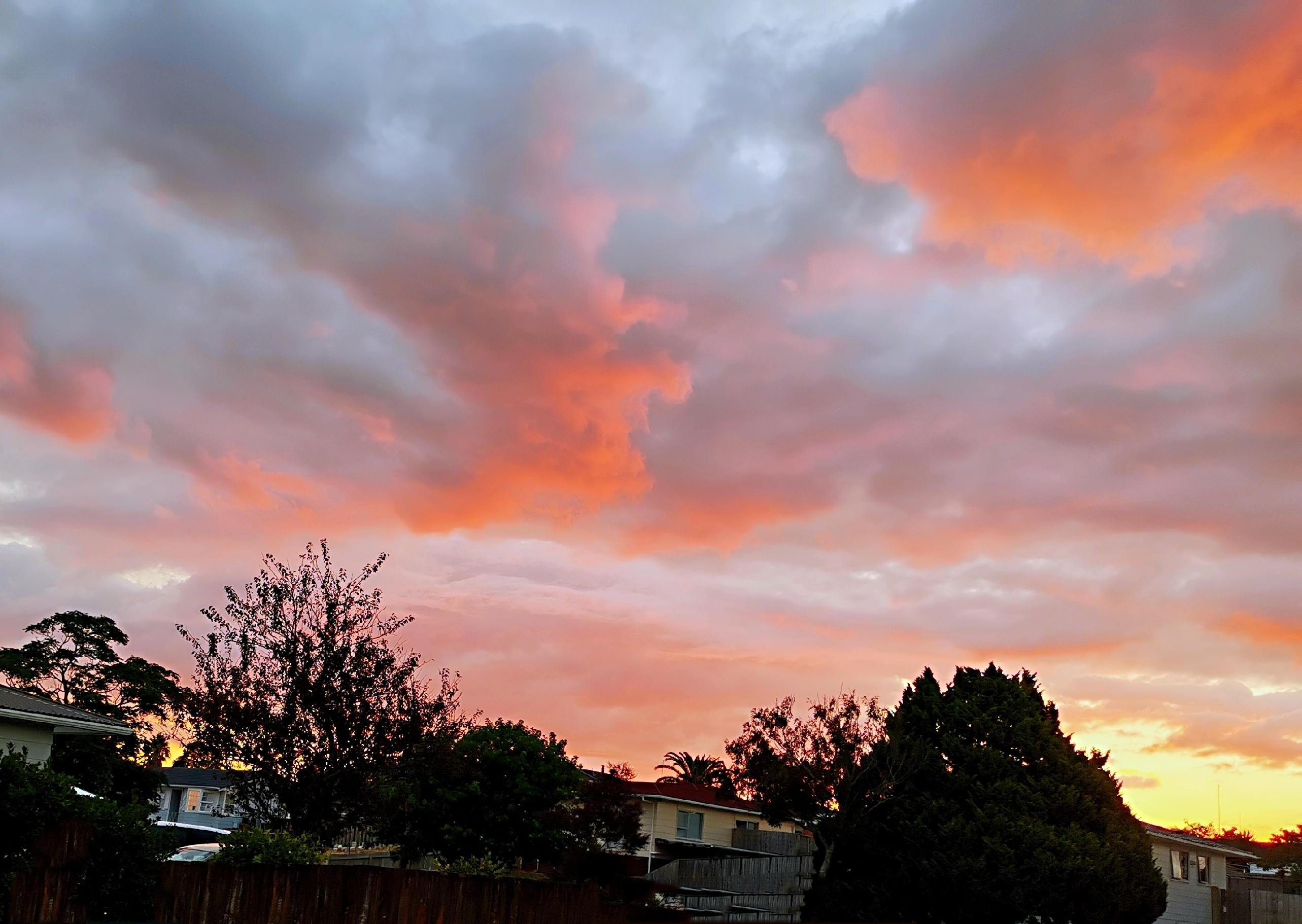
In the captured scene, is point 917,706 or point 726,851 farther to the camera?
point 726,851

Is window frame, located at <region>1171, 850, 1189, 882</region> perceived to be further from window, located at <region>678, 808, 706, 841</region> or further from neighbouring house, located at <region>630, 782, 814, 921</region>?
window, located at <region>678, 808, 706, 841</region>

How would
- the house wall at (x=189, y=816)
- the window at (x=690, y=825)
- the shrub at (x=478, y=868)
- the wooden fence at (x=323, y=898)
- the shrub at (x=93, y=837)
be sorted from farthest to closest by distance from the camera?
the house wall at (x=189, y=816), the window at (x=690, y=825), the shrub at (x=478, y=868), the wooden fence at (x=323, y=898), the shrub at (x=93, y=837)

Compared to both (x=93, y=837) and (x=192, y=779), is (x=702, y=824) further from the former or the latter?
(x=192, y=779)

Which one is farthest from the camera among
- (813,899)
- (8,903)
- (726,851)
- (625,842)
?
(726,851)

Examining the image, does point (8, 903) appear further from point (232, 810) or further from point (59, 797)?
point (232, 810)

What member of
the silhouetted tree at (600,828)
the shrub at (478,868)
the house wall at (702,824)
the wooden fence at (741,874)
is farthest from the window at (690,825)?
the shrub at (478,868)

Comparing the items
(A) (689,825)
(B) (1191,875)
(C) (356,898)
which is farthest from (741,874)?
(C) (356,898)

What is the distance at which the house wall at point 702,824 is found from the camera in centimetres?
6103

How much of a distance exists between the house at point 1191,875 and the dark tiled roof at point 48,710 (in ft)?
137

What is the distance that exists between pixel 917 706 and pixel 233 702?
25.5 metres

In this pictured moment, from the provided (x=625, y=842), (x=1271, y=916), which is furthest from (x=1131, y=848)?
(x=625, y=842)

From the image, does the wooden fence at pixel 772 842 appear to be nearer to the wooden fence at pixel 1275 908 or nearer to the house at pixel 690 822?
the house at pixel 690 822

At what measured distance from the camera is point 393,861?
5100 cm

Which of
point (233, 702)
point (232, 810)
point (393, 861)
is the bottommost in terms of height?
point (393, 861)
